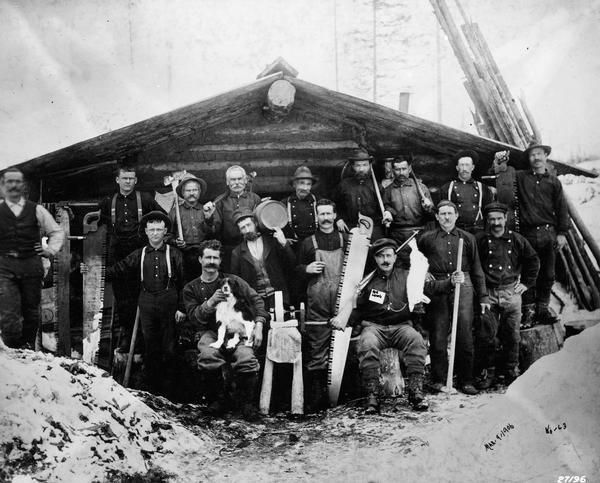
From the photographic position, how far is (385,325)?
5.70 m

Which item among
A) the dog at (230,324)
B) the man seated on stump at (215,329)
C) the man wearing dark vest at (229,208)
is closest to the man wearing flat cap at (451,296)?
the man seated on stump at (215,329)

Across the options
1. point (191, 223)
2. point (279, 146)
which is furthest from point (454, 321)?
point (191, 223)

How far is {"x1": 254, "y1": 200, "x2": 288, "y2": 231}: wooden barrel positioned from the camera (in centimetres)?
602

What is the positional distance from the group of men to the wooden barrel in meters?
0.11

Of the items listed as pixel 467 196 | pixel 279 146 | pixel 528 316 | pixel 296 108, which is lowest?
pixel 528 316

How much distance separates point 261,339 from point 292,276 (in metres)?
0.91

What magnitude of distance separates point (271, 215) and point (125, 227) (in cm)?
161

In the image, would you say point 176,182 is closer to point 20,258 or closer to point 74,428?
point 20,258

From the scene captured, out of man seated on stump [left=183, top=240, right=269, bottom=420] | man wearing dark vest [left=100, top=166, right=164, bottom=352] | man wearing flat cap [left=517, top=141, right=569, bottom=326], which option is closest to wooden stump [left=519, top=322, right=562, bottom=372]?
man wearing flat cap [left=517, top=141, right=569, bottom=326]

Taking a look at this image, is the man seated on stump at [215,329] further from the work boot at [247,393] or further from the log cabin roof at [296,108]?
the log cabin roof at [296,108]

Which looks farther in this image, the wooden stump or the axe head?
the axe head

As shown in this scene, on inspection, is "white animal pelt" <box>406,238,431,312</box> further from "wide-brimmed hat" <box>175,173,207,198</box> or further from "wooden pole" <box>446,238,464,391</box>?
"wide-brimmed hat" <box>175,173,207,198</box>

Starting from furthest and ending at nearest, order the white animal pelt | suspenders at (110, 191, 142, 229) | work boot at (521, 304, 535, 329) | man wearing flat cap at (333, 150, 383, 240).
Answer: man wearing flat cap at (333, 150, 383, 240) → work boot at (521, 304, 535, 329) → suspenders at (110, 191, 142, 229) → the white animal pelt

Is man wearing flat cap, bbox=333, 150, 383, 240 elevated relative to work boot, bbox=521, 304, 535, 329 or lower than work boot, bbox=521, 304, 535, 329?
elevated
